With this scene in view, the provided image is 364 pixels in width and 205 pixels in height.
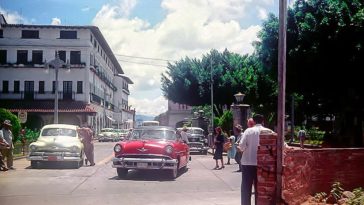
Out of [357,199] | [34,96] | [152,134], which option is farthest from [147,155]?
[34,96]

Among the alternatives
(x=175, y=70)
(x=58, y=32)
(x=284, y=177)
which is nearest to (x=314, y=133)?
(x=175, y=70)

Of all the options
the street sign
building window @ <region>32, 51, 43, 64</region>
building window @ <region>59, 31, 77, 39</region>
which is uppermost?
building window @ <region>59, 31, 77, 39</region>

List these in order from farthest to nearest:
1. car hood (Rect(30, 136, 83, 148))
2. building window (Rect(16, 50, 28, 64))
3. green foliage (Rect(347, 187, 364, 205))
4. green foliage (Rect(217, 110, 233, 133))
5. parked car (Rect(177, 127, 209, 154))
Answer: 1. building window (Rect(16, 50, 28, 64))
2. green foliage (Rect(217, 110, 233, 133))
3. parked car (Rect(177, 127, 209, 154))
4. car hood (Rect(30, 136, 83, 148))
5. green foliage (Rect(347, 187, 364, 205))

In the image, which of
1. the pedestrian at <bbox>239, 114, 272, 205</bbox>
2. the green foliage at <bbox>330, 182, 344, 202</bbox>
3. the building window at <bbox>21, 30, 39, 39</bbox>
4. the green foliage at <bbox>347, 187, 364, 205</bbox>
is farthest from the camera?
the building window at <bbox>21, 30, 39, 39</bbox>

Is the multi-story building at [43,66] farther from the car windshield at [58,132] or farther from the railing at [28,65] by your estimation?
the car windshield at [58,132]

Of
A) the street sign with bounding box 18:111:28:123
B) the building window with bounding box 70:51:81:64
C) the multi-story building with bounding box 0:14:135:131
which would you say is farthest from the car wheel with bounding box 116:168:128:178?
the building window with bounding box 70:51:81:64

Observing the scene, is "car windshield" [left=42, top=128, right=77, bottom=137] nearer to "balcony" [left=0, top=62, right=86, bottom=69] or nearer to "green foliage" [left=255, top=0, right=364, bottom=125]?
"green foliage" [left=255, top=0, right=364, bottom=125]

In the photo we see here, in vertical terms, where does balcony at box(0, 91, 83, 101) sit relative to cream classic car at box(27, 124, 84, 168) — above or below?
above

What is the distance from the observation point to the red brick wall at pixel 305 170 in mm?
7805

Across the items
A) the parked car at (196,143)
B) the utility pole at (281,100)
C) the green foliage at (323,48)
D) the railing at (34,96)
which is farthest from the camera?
the railing at (34,96)

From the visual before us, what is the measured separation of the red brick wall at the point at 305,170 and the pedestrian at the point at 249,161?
191 millimetres

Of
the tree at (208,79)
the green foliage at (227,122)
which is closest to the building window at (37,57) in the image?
the tree at (208,79)

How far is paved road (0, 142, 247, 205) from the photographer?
9.41 metres

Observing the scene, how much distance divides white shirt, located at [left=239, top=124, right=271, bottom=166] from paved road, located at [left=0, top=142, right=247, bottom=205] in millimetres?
1504
